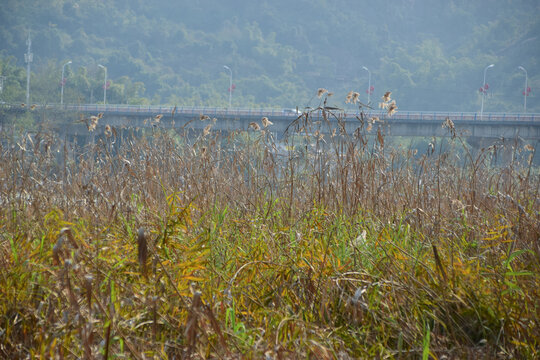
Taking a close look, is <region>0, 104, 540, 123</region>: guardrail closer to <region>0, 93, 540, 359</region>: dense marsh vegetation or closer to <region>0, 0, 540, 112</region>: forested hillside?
<region>0, 93, 540, 359</region>: dense marsh vegetation

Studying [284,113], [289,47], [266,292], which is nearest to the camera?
[266,292]

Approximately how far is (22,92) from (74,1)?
86791 millimetres

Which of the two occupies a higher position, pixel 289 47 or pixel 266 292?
pixel 289 47

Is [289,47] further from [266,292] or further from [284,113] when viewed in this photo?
[266,292]

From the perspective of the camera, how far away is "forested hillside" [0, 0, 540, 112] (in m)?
101

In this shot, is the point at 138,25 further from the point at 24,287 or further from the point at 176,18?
the point at 24,287

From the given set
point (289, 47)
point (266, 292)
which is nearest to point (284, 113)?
point (266, 292)

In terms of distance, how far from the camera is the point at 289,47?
441 ft

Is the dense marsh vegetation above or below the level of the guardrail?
below

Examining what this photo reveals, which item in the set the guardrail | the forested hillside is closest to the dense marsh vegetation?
the guardrail

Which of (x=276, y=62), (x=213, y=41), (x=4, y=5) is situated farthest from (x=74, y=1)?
(x=276, y=62)

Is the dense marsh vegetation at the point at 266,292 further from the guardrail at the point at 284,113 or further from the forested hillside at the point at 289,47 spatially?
the forested hillside at the point at 289,47

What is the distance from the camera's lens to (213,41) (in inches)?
5335

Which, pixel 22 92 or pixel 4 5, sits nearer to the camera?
pixel 22 92
